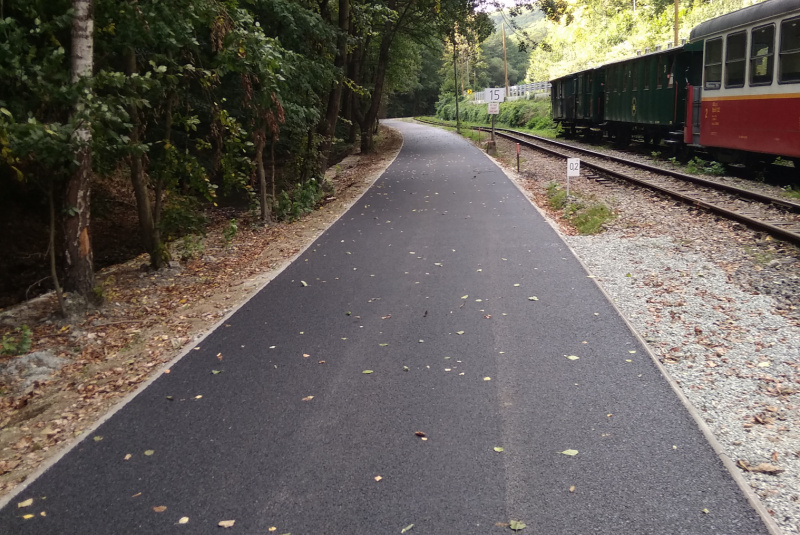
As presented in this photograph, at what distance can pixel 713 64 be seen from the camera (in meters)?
15.7

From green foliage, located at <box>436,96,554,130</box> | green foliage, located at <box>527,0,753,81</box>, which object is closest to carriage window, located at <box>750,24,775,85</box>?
green foliage, located at <box>436,96,554,130</box>

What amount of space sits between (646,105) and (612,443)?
20.1 m

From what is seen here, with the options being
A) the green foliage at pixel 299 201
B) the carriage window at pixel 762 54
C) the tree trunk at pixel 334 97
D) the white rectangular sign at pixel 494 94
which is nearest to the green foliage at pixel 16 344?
the green foliage at pixel 299 201

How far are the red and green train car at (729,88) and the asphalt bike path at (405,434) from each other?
7619 millimetres

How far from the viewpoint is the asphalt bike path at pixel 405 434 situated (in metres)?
3.66

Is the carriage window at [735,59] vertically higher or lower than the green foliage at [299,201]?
higher

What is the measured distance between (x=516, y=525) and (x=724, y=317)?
4260 millimetres

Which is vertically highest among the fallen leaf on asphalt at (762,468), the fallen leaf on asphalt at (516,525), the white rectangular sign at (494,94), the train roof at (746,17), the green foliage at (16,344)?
the train roof at (746,17)

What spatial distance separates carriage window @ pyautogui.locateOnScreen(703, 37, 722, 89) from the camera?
15344mm

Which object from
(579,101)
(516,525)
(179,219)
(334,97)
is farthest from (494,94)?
(516,525)

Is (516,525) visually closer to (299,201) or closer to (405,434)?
(405,434)

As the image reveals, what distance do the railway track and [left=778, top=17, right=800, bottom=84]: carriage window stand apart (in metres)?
2.25

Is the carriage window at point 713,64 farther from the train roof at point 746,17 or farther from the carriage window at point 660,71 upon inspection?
the carriage window at point 660,71

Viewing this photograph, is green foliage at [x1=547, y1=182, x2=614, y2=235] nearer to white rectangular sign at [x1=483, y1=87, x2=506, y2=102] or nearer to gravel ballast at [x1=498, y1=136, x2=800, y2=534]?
gravel ballast at [x1=498, y1=136, x2=800, y2=534]
